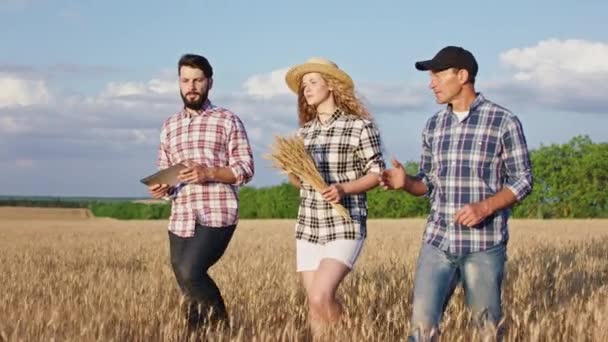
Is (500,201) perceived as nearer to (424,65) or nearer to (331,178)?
(424,65)

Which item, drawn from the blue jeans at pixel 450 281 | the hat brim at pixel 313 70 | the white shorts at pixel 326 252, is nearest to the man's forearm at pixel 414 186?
the blue jeans at pixel 450 281

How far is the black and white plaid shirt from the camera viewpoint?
5.07 m

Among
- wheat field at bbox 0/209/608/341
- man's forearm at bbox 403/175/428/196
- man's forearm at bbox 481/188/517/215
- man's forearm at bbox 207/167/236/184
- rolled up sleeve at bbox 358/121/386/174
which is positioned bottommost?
wheat field at bbox 0/209/608/341

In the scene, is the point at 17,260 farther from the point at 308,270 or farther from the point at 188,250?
the point at 308,270

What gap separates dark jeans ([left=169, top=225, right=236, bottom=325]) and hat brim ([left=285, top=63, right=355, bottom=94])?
1.08 metres

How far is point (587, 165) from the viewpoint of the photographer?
66875mm

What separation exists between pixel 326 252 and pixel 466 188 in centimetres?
92

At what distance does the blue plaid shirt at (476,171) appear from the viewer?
4.63 meters

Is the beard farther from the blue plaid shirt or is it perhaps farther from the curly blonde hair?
the blue plaid shirt

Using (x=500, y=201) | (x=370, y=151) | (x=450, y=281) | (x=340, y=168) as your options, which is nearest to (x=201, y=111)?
(x=340, y=168)

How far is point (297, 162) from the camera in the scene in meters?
5.07

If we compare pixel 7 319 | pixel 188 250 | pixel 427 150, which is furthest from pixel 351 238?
pixel 7 319

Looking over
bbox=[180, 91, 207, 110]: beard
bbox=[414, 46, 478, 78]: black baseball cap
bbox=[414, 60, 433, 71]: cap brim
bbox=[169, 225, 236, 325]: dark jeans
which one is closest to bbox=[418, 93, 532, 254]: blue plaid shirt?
bbox=[414, 46, 478, 78]: black baseball cap

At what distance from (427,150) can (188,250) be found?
5.75 feet
